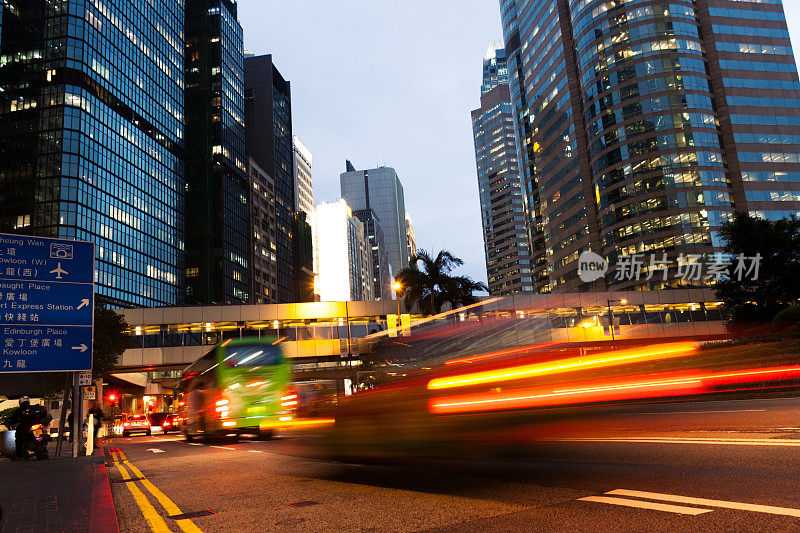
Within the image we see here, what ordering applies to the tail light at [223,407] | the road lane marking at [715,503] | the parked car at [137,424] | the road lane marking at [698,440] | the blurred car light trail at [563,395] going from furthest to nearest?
the parked car at [137,424] < the tail light at [223,407] < the road lane marking at [698,440] < the blurred car light trail at [563,395] < the road lane marking at [715,503]

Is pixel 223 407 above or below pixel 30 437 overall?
above

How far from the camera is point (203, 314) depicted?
185 ft

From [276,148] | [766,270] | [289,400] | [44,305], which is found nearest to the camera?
[44,305]

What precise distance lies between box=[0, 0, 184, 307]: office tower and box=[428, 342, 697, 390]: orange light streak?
8162cm

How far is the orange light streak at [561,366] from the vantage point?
7.34m

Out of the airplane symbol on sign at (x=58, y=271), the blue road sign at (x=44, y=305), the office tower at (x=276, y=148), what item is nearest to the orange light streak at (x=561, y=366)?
the blue road sign at (x=44, y=305)

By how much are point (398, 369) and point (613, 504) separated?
12.8ft

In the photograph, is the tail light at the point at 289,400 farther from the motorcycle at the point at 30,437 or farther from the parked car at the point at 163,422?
the parked car at the point at 163,422

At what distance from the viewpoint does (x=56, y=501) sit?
8148 millimetres

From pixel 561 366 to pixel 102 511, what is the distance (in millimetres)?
5715

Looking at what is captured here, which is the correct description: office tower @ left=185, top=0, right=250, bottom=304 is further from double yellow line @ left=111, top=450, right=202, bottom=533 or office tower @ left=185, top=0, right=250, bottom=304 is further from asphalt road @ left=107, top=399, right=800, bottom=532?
asphalt road @ left=107, top=399, right=800, bottom=532

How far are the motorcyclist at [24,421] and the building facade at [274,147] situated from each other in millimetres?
128288

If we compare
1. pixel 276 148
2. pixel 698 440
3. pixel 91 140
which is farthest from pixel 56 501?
pixel 276 148

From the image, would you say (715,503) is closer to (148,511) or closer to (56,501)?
(148,511)
